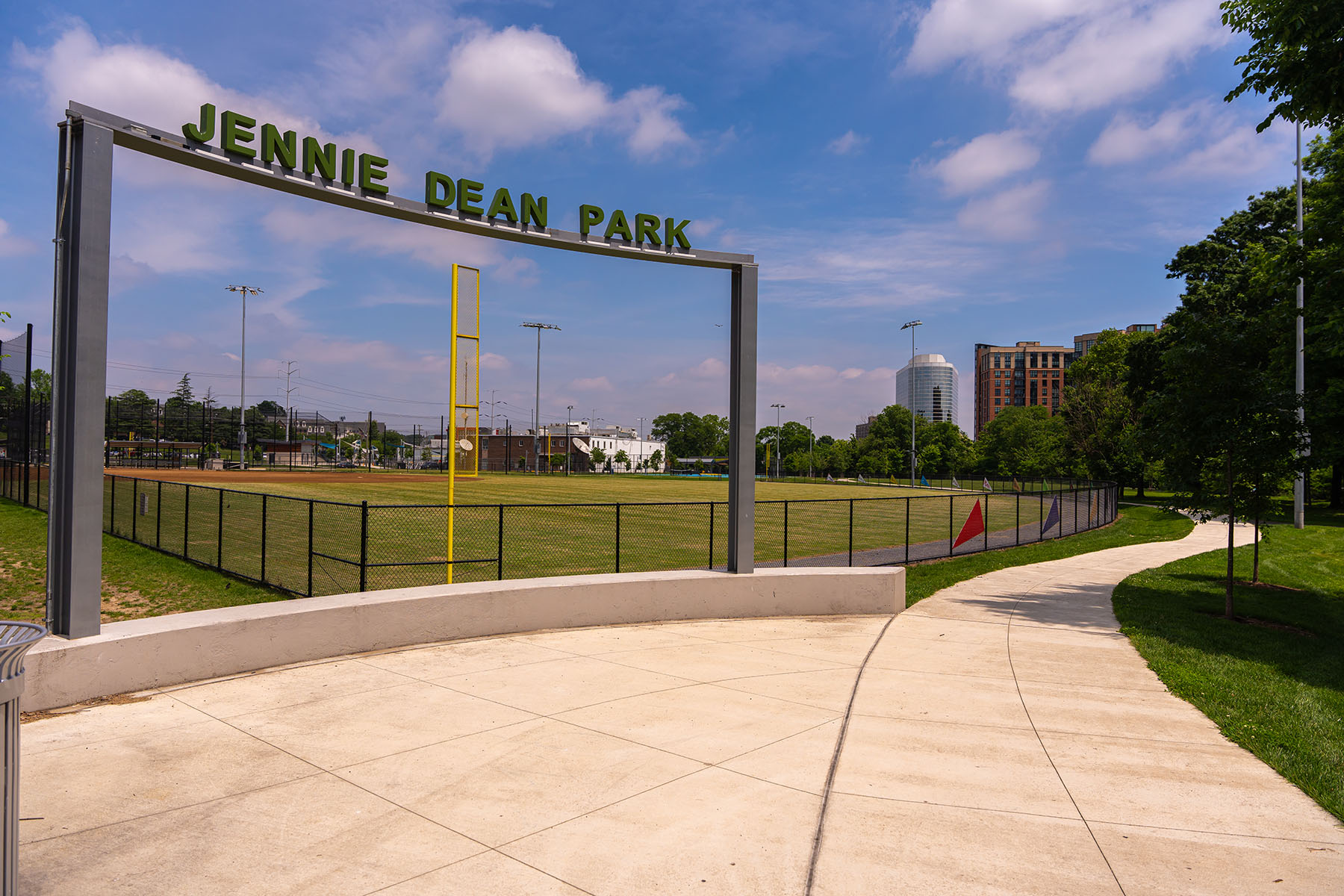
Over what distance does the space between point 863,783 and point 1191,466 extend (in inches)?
401

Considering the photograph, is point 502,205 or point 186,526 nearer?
point 502,205

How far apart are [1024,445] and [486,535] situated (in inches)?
3813

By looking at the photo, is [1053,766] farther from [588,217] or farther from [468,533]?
[468,533]

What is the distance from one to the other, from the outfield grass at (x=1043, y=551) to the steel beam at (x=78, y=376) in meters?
10.5

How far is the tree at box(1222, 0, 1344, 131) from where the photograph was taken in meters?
10.2

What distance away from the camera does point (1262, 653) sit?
29.9 feet

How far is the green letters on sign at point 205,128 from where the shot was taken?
636 centimetres

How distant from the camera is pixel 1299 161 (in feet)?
94.9

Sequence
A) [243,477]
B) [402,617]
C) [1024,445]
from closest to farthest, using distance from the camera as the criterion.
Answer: [402,617] < [243,477] < [1024,445]

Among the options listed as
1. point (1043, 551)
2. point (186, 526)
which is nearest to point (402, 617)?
point (186, 526)

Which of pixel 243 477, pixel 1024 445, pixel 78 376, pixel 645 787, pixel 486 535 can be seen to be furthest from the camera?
pixel 1024 445

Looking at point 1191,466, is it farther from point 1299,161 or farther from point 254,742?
point 1299,161

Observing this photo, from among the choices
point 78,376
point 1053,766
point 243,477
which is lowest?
point 1053,766

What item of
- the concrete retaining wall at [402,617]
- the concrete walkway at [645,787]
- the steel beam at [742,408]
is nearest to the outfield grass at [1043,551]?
the concrete retaining wall at [402,617]
